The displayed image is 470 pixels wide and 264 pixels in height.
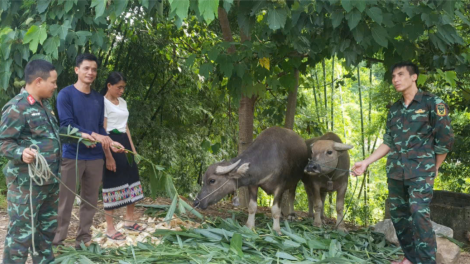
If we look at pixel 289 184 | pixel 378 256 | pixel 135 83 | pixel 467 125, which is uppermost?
pixel 135 83

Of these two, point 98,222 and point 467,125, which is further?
point 467,125

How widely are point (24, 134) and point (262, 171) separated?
2.61m

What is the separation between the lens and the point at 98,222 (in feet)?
18.8

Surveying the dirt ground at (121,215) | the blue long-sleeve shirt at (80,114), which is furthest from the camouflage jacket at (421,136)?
the blue long-sleeve shirt at (80,114)

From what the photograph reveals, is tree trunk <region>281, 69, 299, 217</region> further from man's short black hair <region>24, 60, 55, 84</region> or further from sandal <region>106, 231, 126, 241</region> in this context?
man's short black hair <region>24, 60, 55, 84</region>

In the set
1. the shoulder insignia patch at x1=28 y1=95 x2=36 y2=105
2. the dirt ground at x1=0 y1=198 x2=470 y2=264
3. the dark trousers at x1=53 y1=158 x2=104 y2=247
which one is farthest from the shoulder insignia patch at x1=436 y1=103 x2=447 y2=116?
the shoulder insignia patch at x1=28 y1=95 x2=36 y2=105

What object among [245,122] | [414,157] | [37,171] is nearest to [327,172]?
[414,157]

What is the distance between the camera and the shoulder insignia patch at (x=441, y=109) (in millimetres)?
4168

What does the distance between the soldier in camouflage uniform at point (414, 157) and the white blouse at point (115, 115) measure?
2.38 m

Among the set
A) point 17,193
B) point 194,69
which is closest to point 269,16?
point 17,193

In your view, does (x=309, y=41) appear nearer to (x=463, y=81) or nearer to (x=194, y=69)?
(x=463, y=81)

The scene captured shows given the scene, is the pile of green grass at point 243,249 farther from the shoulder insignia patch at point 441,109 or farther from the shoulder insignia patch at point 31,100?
the shoulder insignia patch at point 441,109

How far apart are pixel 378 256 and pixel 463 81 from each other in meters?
3.87

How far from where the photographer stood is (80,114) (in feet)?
14.6
